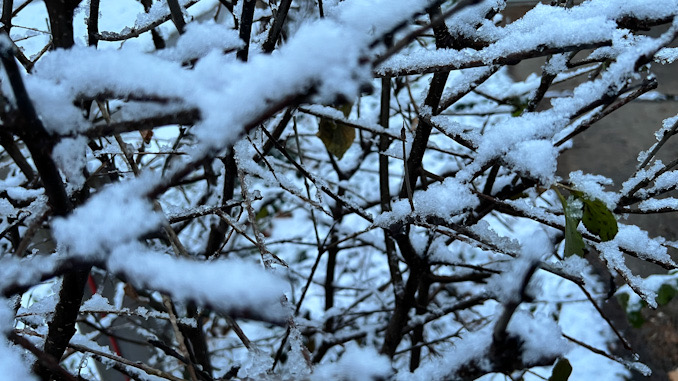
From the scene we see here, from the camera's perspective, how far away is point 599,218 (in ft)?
2.49

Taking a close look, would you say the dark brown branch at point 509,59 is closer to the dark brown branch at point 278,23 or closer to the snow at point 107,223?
the dark brown branch at point 278,23

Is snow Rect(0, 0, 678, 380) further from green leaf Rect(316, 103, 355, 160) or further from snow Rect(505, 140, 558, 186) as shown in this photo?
green leaf Rect(316, 103, 355, 160)

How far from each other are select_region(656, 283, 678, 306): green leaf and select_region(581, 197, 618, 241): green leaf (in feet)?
1.85

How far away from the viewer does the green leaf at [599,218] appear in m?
0.75

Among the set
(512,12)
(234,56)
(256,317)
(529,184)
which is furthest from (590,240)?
(512,12)

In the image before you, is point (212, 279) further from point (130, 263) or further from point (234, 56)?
point (234, 56)

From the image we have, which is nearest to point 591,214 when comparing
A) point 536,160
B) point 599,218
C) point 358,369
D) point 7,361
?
point 599,218

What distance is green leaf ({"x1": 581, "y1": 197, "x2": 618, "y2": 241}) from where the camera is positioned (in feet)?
2.46

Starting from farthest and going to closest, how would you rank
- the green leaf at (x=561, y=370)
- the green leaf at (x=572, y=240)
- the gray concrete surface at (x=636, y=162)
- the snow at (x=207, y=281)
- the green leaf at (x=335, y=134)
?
the gray concrete surface at (x=636, y=162)
the green leaf at (x=335, y=134)
the green leaf at (x=561, y=370)
the green leaf at (x=572, y=240)
the snow at (x=207, y=281)

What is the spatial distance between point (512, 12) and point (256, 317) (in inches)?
71.3

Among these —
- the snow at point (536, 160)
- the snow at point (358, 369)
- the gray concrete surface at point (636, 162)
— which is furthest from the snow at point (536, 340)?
the gray concrete surface at point (636, 162)

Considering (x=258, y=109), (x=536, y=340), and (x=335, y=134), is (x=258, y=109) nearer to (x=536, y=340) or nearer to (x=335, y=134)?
(x=536, y=340)

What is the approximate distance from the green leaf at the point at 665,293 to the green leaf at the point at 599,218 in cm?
56

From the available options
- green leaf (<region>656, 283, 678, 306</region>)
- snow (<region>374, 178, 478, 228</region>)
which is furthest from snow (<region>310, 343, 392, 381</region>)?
green leaf (<region>656, 283, 678, 306</region>)
